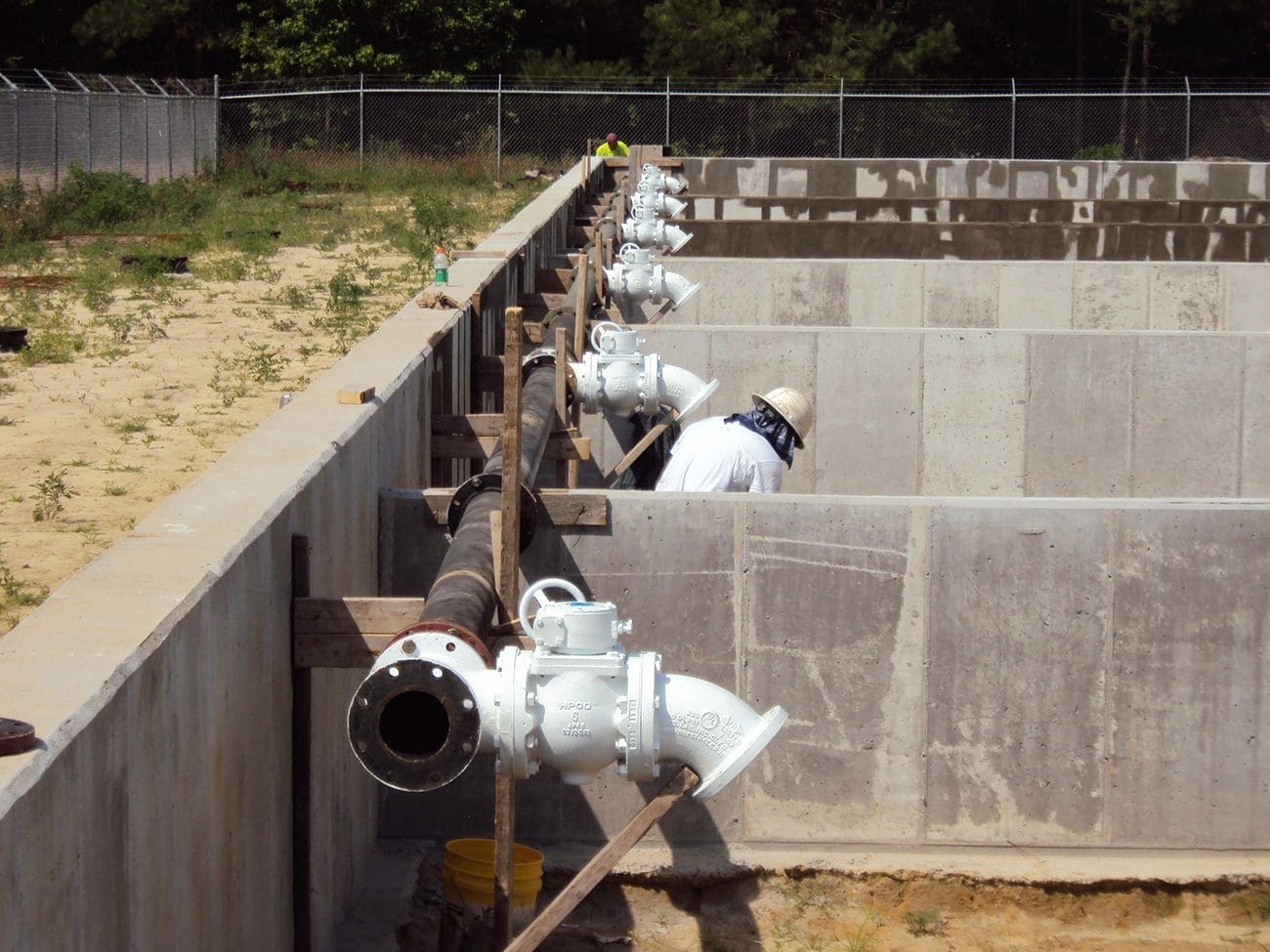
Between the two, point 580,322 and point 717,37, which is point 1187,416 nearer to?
point 580,322

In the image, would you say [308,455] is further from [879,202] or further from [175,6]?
[175,6]

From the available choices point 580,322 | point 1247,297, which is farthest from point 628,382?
point 1247,297

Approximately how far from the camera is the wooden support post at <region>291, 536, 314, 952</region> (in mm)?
5066

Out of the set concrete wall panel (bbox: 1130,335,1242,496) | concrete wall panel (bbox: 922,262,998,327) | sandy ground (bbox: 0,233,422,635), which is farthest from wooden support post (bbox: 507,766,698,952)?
concrete wall panel (bbox: 922,262,998,327)

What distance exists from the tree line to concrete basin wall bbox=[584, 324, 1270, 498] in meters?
28.8

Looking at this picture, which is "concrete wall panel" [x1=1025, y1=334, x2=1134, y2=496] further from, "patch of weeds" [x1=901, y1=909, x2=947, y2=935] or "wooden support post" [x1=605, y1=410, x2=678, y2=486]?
"patch of weeds" [x1=901, y1=909, x2=947, y2=935]

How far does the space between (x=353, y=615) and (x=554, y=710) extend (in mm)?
1159

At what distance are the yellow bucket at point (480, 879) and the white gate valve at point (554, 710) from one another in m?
1.87

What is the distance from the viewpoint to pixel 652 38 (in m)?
42.9

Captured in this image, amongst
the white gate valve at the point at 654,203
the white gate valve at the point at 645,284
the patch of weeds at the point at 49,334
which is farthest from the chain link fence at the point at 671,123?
the white gate valve at the point at 645,284

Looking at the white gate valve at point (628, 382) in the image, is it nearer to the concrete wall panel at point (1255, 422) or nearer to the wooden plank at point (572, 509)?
the wooden plank at point (572, 509)

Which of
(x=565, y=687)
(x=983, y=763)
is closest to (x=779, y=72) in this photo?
(x=983, y=763)

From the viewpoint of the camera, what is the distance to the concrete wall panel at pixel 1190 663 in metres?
6.78

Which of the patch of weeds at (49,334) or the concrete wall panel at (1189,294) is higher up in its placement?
the concrete wall panel at (1189,294)
